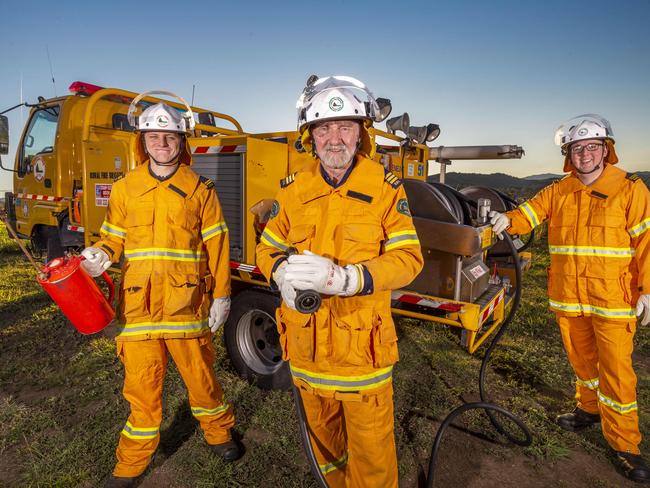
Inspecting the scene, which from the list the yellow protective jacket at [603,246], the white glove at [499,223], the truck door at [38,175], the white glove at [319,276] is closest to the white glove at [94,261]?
the white glove at [319,276]

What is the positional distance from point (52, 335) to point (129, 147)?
2.51 m

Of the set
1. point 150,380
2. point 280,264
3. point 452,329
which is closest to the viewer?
point 280,264

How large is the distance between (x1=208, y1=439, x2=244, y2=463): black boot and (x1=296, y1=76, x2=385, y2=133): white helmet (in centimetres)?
220

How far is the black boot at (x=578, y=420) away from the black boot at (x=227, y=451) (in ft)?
8.28

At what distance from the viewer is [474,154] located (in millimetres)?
5730

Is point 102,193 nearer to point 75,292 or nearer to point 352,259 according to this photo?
point 75,292

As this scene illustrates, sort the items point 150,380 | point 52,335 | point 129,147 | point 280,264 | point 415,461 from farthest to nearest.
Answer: point 52,335, point 129,147, point 415,461, point 150,380, point 280,264

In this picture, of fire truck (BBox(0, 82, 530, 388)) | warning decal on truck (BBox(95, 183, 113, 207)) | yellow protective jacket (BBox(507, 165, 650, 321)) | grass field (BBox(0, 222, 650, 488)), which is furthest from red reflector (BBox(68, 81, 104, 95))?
yellow protective jacket (BBox(507, 165, 650, 321))

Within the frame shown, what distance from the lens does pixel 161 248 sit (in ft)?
8.25

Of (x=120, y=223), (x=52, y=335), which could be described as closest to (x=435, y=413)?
(x=120, y=223)

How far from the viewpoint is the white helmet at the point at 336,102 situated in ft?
6.31

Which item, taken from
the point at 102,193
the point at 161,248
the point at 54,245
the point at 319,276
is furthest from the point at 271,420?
the point at 54,245

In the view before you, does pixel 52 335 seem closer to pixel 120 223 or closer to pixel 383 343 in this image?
pixel 120 223

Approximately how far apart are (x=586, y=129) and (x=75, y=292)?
3.60 m
